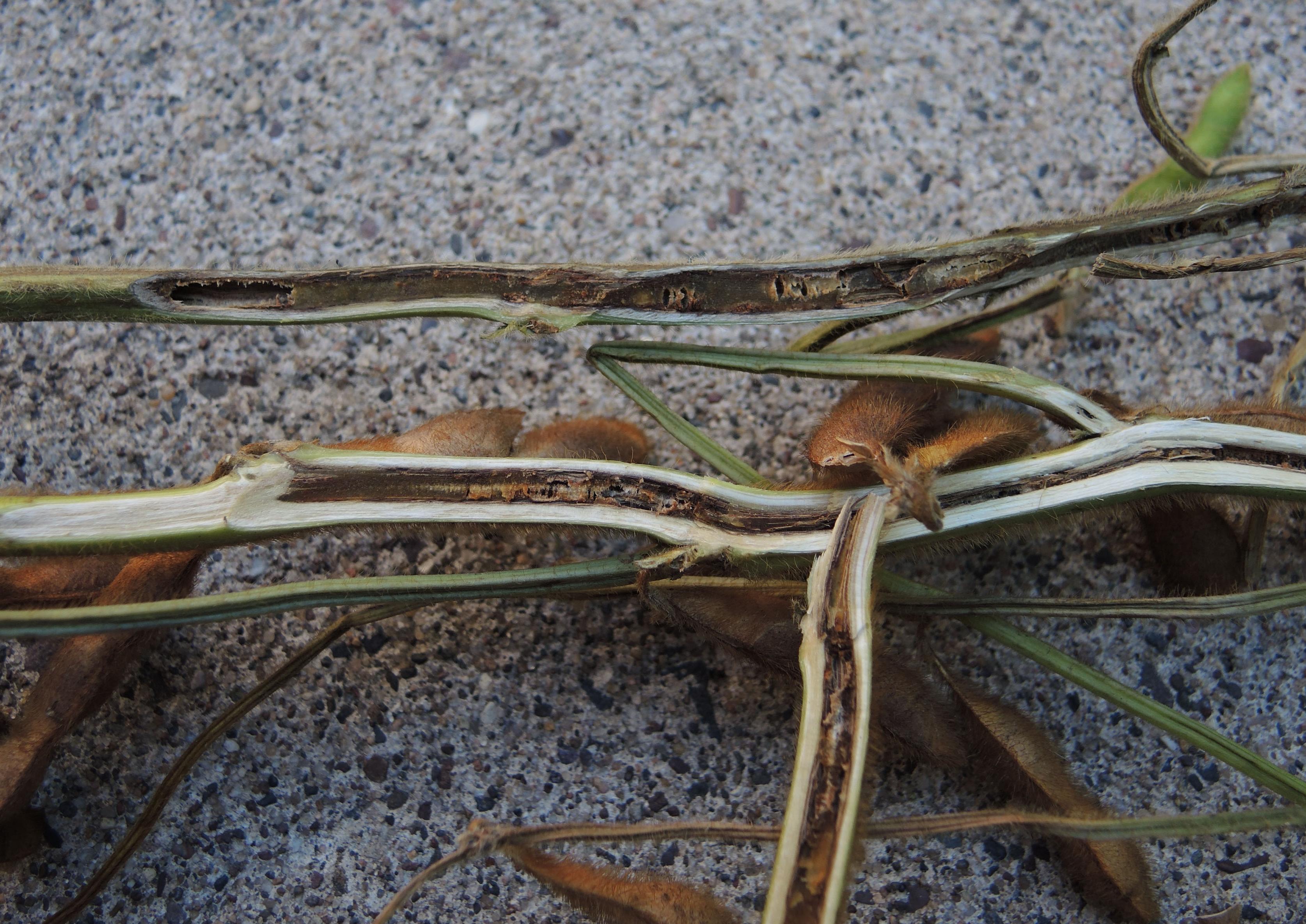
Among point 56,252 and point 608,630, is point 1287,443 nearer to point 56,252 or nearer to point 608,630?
point 608,630

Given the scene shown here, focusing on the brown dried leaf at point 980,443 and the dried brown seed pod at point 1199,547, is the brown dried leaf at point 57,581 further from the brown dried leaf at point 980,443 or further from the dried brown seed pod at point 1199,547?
the dried brown seed pod at point 1199,547

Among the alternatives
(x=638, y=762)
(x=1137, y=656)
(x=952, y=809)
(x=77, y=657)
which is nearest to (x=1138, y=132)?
(x=1137, y=656)

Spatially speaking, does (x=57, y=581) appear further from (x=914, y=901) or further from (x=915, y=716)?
(x=914, y=901)

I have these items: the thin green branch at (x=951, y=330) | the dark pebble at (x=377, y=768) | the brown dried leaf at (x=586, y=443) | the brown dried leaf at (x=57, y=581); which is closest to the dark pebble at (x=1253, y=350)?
the thin green branch at (x=951, y=330)

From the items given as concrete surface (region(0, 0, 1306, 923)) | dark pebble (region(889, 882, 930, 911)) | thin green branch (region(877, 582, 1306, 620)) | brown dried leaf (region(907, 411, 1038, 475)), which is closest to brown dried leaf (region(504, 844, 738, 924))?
concrete surface (region(0, 0, 1306, 923))

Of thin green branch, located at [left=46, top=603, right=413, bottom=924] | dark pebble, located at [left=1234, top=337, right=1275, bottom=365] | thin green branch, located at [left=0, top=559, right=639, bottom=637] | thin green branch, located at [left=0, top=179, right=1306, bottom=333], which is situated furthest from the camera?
dark pebble, located at [left=1234, top=337, right=1275, bottom=365]

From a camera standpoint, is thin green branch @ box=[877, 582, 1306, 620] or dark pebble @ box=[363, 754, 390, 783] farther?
dark pebble @ box=[363, 754, 390, 783]

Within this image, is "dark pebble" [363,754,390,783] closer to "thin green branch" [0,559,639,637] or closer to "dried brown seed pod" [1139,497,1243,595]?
"thin green branch" [0,559,639,637]
